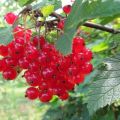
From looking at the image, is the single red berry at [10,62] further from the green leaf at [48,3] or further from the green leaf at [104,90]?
the green leaf at [104,90]

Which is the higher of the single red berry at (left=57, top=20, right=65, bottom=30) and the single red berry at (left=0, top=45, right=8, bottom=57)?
the single red berry at (left=57, top=20, right=65, bottom=30)

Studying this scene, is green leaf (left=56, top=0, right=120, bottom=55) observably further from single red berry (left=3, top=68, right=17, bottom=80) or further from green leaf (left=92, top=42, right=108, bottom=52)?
green leaf (left=92, top=42, right=108, bottom=52)

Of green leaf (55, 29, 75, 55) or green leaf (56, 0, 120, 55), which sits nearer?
green leaf (56, 0, 120, 55)

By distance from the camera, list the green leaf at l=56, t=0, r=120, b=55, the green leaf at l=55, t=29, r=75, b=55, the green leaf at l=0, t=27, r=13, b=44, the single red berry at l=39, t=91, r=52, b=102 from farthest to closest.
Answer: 1. the single red berry at l=39, t=91, r=52, b=102
2. the green leaf at l=0, t=27, r=13, b=44
3. the green leaf at l=55, t=29, r=75, b=55
4. the green leaf at l=56, t=0, r=120, b=55

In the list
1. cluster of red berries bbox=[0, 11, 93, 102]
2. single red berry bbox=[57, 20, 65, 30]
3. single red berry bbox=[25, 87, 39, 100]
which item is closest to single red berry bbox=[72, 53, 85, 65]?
cluster of red berries bbox=[0, 11, 93, 102]

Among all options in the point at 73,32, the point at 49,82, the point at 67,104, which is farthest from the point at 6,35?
the point at 67,104

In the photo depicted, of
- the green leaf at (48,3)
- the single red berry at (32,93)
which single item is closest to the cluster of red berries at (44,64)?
the single red berry at (32,93)

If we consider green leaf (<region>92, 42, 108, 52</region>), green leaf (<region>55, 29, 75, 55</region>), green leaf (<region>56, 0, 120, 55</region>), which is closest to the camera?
green leaf (<region>56, 0, 120, 55</region>)
